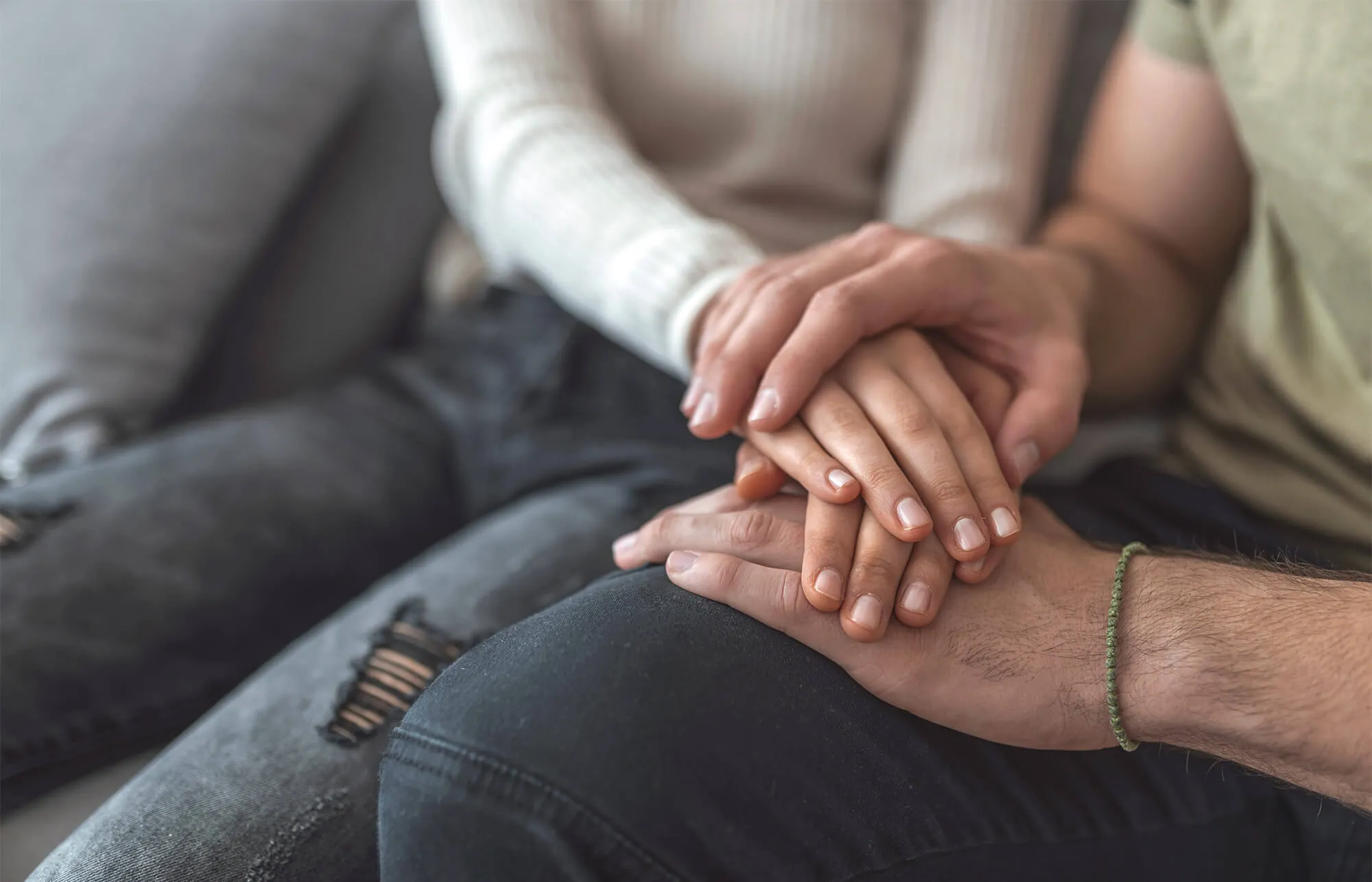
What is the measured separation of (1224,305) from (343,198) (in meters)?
0.90

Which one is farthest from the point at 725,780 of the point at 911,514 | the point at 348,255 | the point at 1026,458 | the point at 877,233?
the point at 348,255

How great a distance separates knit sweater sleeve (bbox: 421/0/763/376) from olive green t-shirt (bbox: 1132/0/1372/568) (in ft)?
1.25

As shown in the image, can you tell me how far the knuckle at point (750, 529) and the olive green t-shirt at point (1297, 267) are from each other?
0.42 m

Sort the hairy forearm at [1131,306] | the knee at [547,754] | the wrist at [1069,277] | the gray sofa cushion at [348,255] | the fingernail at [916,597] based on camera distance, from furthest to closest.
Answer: the gray sofa cushion at [348,255] → the hairy forearm at [1131,306] → the wrist at [1069,277] → the fingernail at [916,597] → the knee at [547,754]

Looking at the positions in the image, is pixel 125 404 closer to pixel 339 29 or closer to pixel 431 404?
pixel 431 404

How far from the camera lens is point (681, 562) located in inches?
21.4

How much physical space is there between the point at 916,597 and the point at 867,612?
0.11 feet

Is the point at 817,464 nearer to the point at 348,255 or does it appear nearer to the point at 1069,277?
the point at 1069,277

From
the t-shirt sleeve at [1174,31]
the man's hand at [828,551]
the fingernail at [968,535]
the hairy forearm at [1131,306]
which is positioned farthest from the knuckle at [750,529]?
the t-shirt sleeve at [1174,31]

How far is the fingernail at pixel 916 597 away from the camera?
0.52 metres

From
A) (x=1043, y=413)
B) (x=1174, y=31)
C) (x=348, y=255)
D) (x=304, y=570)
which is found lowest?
(x=304, y=570)

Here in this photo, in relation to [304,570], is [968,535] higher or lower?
higher

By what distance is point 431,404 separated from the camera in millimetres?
1000

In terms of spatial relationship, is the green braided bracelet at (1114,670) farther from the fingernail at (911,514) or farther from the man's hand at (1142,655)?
the fingernail at (911,514)
